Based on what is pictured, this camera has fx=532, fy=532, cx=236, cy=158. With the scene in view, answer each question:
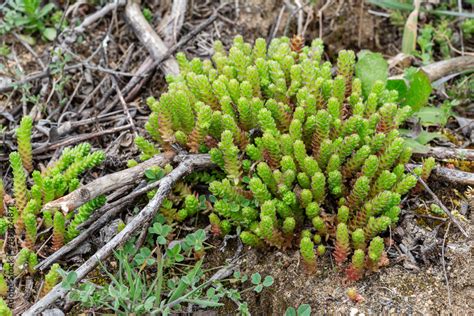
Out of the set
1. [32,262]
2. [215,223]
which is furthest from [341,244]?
[32,262]

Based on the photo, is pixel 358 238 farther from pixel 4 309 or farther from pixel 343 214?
pixel 4 309

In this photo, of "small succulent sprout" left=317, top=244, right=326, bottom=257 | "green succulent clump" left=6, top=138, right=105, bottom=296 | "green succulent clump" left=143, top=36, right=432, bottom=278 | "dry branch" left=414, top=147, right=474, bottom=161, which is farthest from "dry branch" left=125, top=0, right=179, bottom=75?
"dry branch" left=414, top=147, right=474, bottom=161

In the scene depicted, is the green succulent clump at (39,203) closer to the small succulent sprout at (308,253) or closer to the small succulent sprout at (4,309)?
the small succulent sprout at (4,309)

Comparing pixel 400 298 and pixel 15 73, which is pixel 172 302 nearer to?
pixel 400 298

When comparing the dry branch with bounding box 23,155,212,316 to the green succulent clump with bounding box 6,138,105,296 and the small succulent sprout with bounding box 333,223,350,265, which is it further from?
the small succulent sprout with bounding box 333,223,350,265

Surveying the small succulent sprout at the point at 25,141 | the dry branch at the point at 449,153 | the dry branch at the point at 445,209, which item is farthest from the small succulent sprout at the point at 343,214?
the small succulent sprout at the point at 25,141

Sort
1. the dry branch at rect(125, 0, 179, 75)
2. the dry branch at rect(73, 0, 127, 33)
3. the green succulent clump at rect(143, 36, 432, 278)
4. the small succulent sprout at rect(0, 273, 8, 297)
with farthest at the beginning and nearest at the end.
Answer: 1. the dry branch at rect(73, 0, 127, 33)
2. the dry branch at rect(125, 0, 179, 75)
3. the green succulent clump at rect(143, 36, 432, 278)
4. the small succulent sprout at rect(0, 273, 8, 297)
